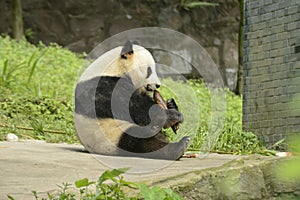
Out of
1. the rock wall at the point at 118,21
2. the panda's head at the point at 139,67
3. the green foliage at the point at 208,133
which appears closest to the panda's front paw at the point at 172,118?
the panda's head at the point at 139,67

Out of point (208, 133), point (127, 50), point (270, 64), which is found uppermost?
point (270, 64)

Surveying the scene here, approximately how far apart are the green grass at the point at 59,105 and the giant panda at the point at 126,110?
848mm

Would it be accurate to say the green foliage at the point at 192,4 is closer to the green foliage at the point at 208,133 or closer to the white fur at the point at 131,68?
the green foliage at the point at 208,133

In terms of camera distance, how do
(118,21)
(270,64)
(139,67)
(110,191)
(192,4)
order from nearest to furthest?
1. (110,191)
2. (139,67)
3. (270,64)
4. (118,21)
5. (192,4)

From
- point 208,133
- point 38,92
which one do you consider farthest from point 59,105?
point 208,133

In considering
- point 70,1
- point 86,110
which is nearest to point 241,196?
point 86,110

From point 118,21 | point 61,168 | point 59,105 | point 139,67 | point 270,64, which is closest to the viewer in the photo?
point 61,168

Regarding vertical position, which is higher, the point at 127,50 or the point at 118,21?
the point at 118,21

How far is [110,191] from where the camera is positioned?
2953 millimetres

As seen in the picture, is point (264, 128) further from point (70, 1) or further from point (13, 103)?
point (70, 1)

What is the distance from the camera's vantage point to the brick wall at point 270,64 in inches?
378

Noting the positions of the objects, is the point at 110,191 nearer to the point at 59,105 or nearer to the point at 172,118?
the point at 172,118

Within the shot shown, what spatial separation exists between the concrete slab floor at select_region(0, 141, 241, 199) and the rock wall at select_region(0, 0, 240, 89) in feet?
40.2

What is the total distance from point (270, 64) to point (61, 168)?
22.0 feet
